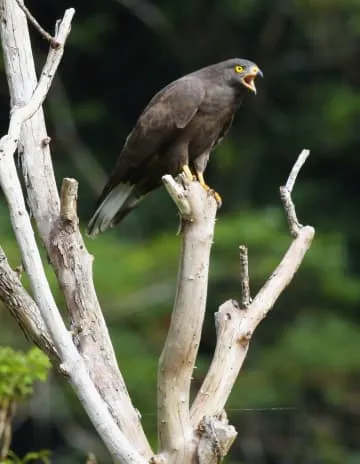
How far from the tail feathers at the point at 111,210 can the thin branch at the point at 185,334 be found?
60.4 inches

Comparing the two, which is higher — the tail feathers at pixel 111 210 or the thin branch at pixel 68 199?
the tail feathers at pixel 111 210

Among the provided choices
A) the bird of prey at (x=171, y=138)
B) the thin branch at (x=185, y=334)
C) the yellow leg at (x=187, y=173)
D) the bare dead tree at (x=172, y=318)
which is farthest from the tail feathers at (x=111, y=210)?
the thin branch at (x=185, y=334)

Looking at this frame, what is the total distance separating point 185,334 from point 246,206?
1088 cm

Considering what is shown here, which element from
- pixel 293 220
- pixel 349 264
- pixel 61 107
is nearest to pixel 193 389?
pixel 349 264

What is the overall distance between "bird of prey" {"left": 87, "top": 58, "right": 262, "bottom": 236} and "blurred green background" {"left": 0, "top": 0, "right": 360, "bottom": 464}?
4764 mm

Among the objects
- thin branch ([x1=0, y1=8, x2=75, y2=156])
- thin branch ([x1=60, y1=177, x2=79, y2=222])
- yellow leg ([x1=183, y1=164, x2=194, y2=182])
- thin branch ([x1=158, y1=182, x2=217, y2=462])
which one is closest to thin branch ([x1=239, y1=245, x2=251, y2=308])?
thin branch ([x1=158, y1=182, x2=217, y2=462])

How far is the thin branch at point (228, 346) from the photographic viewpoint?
4738 millimetres

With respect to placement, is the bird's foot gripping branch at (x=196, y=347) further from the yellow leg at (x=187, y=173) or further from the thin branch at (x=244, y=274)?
the yellow leg at (x=187, y=173)

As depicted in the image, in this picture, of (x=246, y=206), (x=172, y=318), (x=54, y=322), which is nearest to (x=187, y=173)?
(x=172, y=318)

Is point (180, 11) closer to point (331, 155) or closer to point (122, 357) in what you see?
point (331, 155)

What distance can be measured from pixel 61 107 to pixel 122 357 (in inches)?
191

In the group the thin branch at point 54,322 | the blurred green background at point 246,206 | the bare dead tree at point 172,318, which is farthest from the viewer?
the blurred green background at point 246,206

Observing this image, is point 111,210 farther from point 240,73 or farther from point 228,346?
point 228,346

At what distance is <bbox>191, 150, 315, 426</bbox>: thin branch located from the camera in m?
4.74
